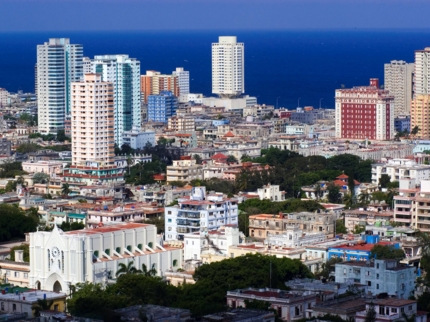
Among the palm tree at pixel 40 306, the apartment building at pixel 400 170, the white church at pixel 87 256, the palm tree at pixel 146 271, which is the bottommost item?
the palm tree at pixel 40 306

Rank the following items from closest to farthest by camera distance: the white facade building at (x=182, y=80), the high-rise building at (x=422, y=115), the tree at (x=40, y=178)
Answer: the tree at (x=40, y=178) → the high-rise building at (x=422, y=115) → the white facade building at (x=182, y=80)

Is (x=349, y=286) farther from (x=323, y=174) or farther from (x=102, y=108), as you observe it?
(x=102, y=108)

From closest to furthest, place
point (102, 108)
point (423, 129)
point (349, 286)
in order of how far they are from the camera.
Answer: point (349, 286)
point (102, 108)
point (423, 129)

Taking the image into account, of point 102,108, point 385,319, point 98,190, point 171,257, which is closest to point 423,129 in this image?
point 102,108

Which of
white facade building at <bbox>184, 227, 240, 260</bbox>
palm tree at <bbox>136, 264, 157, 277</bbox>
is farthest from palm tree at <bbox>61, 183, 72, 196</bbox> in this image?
palm tree at <bbox>136, 264, 157, 277</bbox>

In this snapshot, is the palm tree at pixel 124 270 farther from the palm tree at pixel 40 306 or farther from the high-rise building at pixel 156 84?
the high-rise building at pixel 156 84

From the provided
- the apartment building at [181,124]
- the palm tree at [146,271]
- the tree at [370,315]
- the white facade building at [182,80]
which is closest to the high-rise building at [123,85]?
the apartment building at [181,124]

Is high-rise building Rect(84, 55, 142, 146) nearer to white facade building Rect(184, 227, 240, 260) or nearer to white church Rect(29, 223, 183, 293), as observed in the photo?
white facade building Rect(184, 227, 240, 260)
